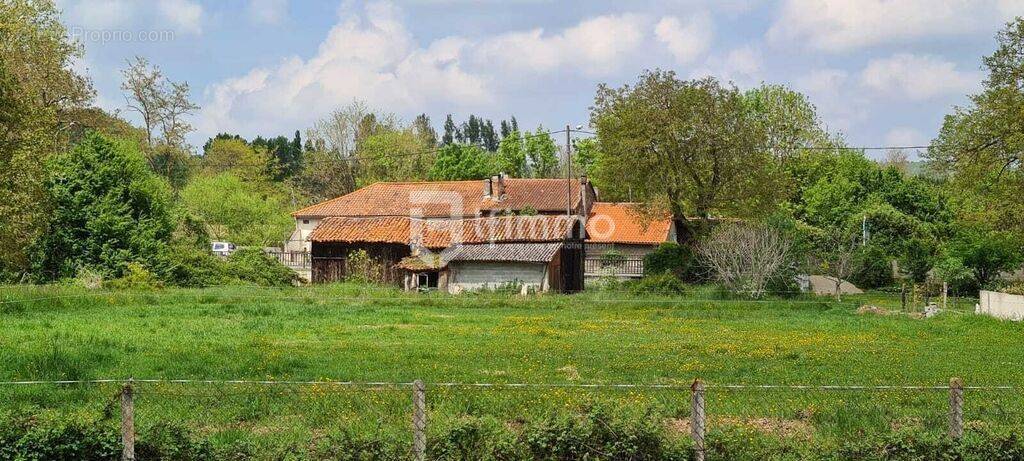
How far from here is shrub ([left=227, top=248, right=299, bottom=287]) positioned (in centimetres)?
4403

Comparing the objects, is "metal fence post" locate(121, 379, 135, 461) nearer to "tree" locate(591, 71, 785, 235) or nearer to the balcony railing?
"tree" locate(591, 71, 785, 235)

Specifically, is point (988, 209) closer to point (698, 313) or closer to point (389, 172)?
point (698, 313)

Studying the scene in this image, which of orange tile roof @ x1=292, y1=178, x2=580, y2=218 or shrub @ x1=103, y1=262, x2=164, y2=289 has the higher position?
orange tile roof @ x1=292, y1=178, x2=580, y2=218

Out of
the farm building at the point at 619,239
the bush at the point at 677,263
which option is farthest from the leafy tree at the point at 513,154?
the bush at the point at 677,263

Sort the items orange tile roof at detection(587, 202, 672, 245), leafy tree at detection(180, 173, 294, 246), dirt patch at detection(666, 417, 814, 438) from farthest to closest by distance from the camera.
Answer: leafy tree at detection(180, 173, 294, 246), orange tile roof at detection(587, 202, 672, 245), dirt patch at detection(666, 417, 814, 438)

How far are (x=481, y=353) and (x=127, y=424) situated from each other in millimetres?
10628

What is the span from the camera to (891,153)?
11406cm

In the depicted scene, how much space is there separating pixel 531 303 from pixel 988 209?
17060mm

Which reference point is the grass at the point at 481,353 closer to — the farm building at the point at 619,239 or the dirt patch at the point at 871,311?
the dirt patch at the point at 871,311

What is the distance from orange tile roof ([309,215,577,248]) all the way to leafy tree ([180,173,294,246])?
15.6 metres

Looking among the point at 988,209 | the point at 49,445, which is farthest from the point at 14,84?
the point at 988,209

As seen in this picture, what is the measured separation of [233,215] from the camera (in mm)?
64625

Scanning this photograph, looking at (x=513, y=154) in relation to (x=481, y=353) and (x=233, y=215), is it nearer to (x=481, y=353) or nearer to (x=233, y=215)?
(x=233, y=215)

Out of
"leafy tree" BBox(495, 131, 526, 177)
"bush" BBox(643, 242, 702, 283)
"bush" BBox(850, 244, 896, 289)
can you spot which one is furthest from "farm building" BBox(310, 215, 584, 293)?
"leafy tree" BBox(495, 131, 526, 177)
